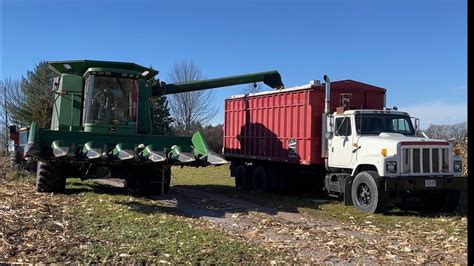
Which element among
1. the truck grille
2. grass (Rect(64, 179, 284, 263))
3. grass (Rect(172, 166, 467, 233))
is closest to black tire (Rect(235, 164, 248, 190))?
grass (Rect(172, 166, 467, 233))

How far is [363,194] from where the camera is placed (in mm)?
12922

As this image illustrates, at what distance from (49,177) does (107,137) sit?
1.90 m

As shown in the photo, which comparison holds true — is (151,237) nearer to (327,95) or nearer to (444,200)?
(444,200)

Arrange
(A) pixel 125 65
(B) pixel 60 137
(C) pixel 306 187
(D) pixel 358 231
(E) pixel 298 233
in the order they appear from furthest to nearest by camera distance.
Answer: (C) pixel 306 187
(A) pixel 125 65
(B) pixel 60 137
(D) pixel 358 231
(E) pixel 298 233

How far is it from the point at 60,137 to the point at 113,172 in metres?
1.96

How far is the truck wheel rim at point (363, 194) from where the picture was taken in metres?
12.7

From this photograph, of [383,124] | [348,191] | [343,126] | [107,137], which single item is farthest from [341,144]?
[107,137]

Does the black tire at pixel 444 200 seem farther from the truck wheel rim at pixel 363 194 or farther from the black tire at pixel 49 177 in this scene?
the black tire at pixel 49 177

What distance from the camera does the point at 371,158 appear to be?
12.8 metres

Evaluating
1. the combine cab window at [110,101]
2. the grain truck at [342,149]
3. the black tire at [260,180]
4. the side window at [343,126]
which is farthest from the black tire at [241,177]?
the combine cab window at [110,101]

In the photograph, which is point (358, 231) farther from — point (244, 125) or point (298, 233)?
point (244, 125)

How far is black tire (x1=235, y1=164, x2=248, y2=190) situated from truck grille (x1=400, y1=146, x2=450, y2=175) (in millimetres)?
7903

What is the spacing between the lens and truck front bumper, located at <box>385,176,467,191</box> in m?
12.1

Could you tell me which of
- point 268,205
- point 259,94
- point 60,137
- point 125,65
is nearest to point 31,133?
point 60,137
